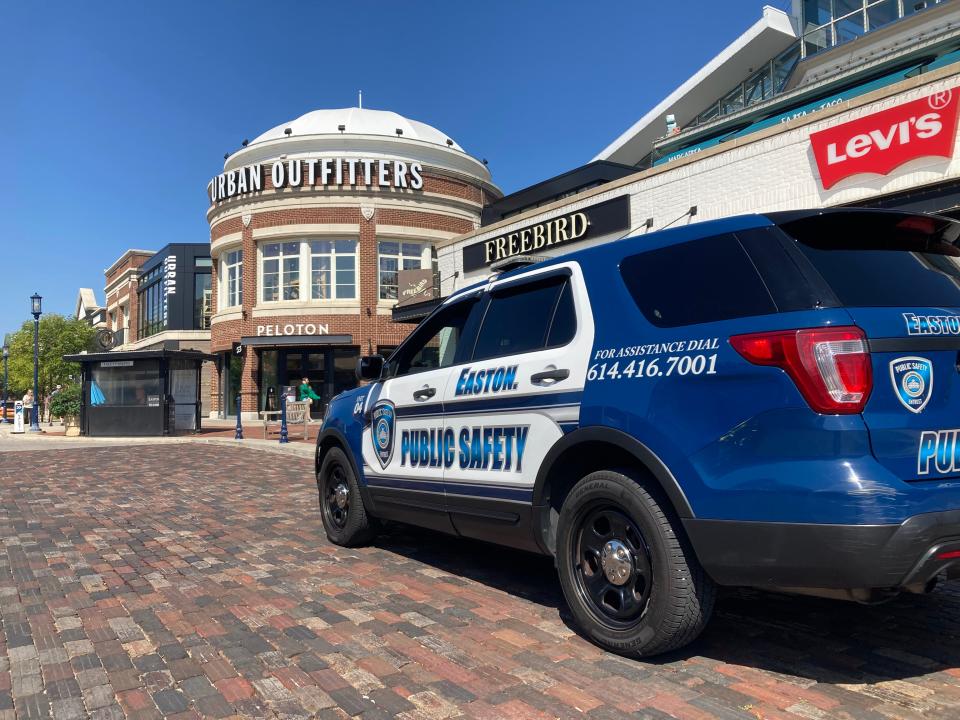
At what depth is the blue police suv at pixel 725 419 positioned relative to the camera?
8.14 feet

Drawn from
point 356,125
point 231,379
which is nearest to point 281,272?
point 231,379

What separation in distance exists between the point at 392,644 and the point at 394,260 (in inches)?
981

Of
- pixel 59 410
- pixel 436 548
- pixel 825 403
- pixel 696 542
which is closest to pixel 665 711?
pixel 696 542

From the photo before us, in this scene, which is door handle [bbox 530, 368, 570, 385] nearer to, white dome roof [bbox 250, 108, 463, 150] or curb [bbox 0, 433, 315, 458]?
curb [bbox 0, 433, 315, 458]

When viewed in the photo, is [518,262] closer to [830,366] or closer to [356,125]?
[830,366]

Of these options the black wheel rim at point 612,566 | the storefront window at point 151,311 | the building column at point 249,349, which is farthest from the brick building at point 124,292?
the black wheel rim at point 612,566

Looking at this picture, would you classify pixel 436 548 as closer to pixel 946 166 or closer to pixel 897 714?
pixel 897 714

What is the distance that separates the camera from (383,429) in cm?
495

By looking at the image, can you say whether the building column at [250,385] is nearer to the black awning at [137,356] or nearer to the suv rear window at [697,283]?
the black awning at [137,356]

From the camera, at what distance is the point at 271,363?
27.5 m

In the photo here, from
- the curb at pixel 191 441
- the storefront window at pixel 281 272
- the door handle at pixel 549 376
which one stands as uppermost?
the storefront window at pixel 281 272

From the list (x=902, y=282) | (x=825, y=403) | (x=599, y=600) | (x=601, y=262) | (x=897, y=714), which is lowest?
(x=897, y=714)

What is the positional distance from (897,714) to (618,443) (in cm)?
143

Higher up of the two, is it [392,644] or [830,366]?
[830,366]
